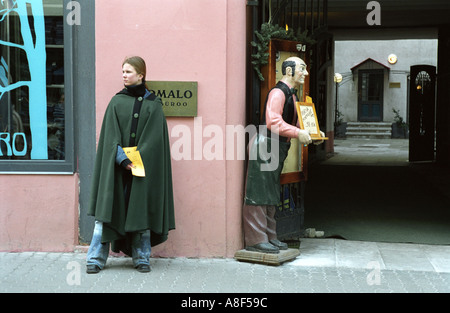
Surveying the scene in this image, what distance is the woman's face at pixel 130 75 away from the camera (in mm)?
5844

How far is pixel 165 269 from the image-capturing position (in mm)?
6066

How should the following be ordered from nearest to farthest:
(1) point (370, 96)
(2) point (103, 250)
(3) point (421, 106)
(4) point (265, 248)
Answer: (2) point (103, 250)
(4) point (265, 248)
(3) point (421, 106)
(1) point (370, 96)

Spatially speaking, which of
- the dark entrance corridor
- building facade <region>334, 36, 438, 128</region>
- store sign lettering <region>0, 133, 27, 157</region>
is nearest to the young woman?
store sign lettering <region>0, 133, 27, 157</region>

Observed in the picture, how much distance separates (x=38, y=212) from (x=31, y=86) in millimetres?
1331

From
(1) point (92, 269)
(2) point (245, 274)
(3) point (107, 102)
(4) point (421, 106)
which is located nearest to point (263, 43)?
(3) point (107, 102)

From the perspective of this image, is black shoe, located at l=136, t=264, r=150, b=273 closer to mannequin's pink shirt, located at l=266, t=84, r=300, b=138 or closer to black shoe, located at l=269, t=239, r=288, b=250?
black shoe, located at l=269, t=239, r=288, b=250

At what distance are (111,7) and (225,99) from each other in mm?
1466

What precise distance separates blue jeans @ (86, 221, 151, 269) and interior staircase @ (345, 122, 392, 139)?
85.0ft

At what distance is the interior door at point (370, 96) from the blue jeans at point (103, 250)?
28.1 metres

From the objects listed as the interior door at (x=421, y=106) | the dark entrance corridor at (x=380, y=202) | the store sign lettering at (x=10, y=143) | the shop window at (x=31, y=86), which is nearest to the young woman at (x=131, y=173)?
the shop window at (x=31, y=86)

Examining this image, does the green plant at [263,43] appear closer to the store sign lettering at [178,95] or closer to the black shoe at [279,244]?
the store sign lettering at [178,95]

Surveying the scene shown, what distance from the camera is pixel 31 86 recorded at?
6.75 metres

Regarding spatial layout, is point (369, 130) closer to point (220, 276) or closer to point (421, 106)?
point (421, 106)
